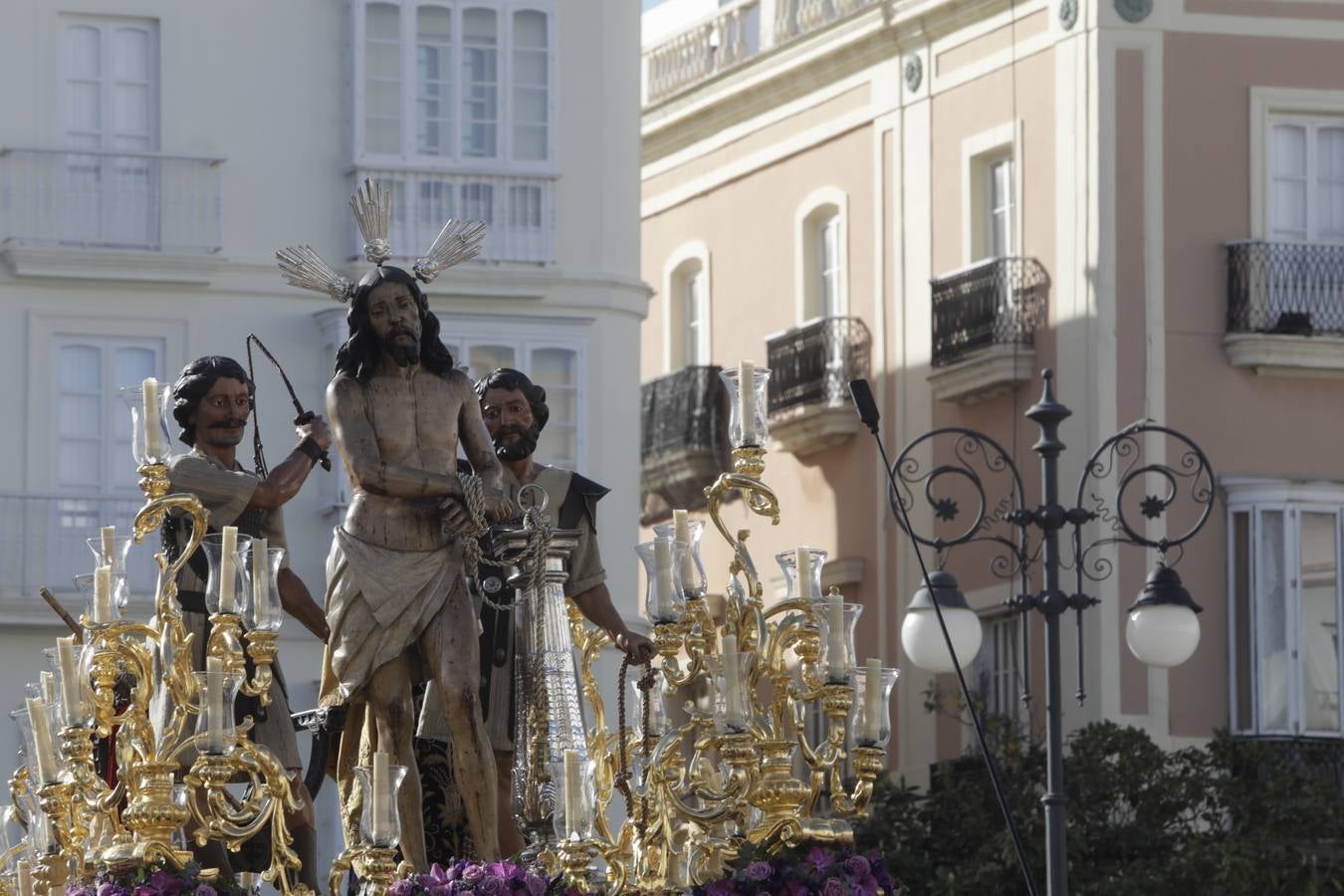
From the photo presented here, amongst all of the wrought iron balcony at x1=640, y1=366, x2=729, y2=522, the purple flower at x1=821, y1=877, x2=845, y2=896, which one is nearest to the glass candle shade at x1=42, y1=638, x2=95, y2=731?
the purple flower at x1=821, y1=877, x2=845, y2=896

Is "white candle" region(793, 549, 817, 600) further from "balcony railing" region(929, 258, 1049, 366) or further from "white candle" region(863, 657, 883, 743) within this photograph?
"balcony railing" region(929, 258, 1049, 366)

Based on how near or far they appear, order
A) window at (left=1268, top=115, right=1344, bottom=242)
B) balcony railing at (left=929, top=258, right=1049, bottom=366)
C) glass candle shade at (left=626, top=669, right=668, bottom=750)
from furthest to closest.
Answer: window at (left=1268, top=115, right=1344, bottom=242) → balcony railing at (left=929, top=258, right=1049, bottom=366) → glass candle shade at (left=626, top=669, right=668, bottom=750)

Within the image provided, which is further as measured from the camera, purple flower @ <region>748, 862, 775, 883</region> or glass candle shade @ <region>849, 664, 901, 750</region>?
glass candle shade @ <region>849, 664, 901, 750</region>

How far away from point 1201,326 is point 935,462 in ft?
10.3

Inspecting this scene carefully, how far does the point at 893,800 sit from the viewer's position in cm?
3161

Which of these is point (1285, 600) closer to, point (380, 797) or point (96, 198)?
point (96, 198)

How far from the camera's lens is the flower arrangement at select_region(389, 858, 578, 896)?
13.9 m

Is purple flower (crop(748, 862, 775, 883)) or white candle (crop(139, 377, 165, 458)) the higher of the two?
white candle (crop(139, 377, 165, 458))

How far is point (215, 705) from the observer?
14141 millimetres

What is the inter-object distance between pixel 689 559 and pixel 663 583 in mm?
166

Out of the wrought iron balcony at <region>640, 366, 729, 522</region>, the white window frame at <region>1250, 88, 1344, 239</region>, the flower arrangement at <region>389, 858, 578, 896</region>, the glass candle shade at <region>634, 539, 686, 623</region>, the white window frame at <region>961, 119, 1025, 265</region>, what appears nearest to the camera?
the flower arrangement at <region>389, 858, 578, 896</region>

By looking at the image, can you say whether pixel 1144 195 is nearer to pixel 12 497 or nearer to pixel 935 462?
pixel 935 462

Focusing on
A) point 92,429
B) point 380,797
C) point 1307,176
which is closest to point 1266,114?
point 1307,176

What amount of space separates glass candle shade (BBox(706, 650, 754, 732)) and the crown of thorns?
1.77 metres
